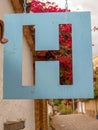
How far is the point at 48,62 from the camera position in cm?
347

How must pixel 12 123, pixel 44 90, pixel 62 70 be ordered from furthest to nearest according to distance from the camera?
pixel 62 70, pixel 12 123, pixel 44 90

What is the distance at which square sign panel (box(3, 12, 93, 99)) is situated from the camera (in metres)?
3.41

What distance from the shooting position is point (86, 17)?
3496mm

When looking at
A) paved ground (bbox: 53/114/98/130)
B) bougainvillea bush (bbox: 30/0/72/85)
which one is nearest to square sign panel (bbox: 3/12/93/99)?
bougainvillea bush (bbox: 30/0/72/85)

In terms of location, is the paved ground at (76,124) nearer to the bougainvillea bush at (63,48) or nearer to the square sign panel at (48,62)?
the bougainvillea bush at (63,48)

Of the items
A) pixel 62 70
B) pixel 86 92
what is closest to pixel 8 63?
pixel 86 92

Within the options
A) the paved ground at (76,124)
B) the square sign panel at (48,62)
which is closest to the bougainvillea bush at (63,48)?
the square sign panel at (48,62)

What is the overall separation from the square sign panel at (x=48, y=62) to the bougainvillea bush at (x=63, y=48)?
3.08m

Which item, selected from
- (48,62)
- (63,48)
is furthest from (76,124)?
(48,62)

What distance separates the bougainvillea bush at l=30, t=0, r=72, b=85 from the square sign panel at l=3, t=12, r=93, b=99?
308cm

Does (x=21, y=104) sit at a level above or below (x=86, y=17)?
below

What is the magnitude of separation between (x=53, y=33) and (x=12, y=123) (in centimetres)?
136

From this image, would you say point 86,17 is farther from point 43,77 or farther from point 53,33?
point 43,77

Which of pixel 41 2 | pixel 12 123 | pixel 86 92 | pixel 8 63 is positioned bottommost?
pixel 12 123
